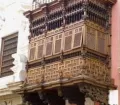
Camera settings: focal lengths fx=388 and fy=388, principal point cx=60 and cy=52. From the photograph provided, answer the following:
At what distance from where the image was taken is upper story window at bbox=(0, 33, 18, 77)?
15.5 meters

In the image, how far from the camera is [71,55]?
11.9 m

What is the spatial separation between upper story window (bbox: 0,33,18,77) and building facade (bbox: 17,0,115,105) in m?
2.30

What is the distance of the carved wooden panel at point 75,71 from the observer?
447 inches

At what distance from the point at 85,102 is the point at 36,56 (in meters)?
2.54

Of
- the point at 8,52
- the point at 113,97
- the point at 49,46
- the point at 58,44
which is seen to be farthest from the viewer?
the point at 8,52

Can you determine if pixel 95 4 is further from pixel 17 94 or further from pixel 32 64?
pixel 17 94

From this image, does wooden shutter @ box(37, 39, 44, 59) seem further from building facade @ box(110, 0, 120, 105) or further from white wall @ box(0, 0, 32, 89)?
building facade @ box(110, 0, 120, 105)

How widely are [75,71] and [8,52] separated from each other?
508 centimetres

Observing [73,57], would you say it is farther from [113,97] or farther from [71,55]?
[113,97]

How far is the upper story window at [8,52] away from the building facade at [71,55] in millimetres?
2297

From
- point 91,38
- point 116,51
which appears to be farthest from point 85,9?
point 116,51

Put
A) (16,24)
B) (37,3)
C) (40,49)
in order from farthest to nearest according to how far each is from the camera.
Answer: (16,24) → (37,3) → (40,49)

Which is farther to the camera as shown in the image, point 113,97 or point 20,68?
point 20,68

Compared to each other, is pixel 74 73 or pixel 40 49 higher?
pixel 40 49
